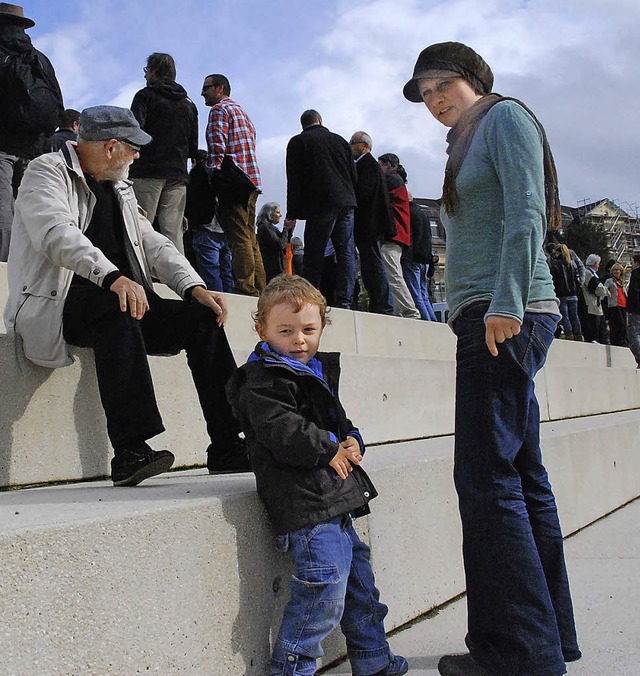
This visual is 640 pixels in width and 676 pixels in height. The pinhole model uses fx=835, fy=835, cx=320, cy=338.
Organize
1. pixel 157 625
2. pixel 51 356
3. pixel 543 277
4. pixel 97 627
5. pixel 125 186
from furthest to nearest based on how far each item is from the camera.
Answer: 1. pixel 125 186
2. pixel 51 356
3. pixel 543 277
4. pixel 157 625
5. pixel 97 627

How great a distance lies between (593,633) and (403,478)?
2.56ft

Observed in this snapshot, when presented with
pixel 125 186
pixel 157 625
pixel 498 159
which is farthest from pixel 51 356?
pixel 498 159

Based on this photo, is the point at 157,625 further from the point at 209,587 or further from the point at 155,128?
the point at 155,128

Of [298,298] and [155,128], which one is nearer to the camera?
[298,298]

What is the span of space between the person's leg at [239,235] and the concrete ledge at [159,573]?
3.29 meters

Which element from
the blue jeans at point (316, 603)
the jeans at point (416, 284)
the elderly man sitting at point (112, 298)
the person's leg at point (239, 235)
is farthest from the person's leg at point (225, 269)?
the blue jeans at point (316, 603)

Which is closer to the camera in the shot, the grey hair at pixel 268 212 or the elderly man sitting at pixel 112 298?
the elderly man sitting at pixel 112 298

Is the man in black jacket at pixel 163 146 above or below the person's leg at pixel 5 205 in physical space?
above

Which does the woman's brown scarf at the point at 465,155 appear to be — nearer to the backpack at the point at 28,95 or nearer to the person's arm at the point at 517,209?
the person's arm at the point at 517,209

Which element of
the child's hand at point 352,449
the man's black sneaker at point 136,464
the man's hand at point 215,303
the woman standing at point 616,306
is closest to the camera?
the child's hand at point 352,449

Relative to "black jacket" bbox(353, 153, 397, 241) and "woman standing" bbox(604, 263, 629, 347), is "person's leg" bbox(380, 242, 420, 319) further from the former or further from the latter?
"woman standing" bbox(604, 263, 629, 347)

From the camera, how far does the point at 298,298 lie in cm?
224

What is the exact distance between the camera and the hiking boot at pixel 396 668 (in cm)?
220

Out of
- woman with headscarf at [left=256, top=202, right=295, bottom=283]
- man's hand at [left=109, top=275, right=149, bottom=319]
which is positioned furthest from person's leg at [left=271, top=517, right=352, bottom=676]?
woman with headscarf at [left=256, top=202, right=295, bottom=283]
